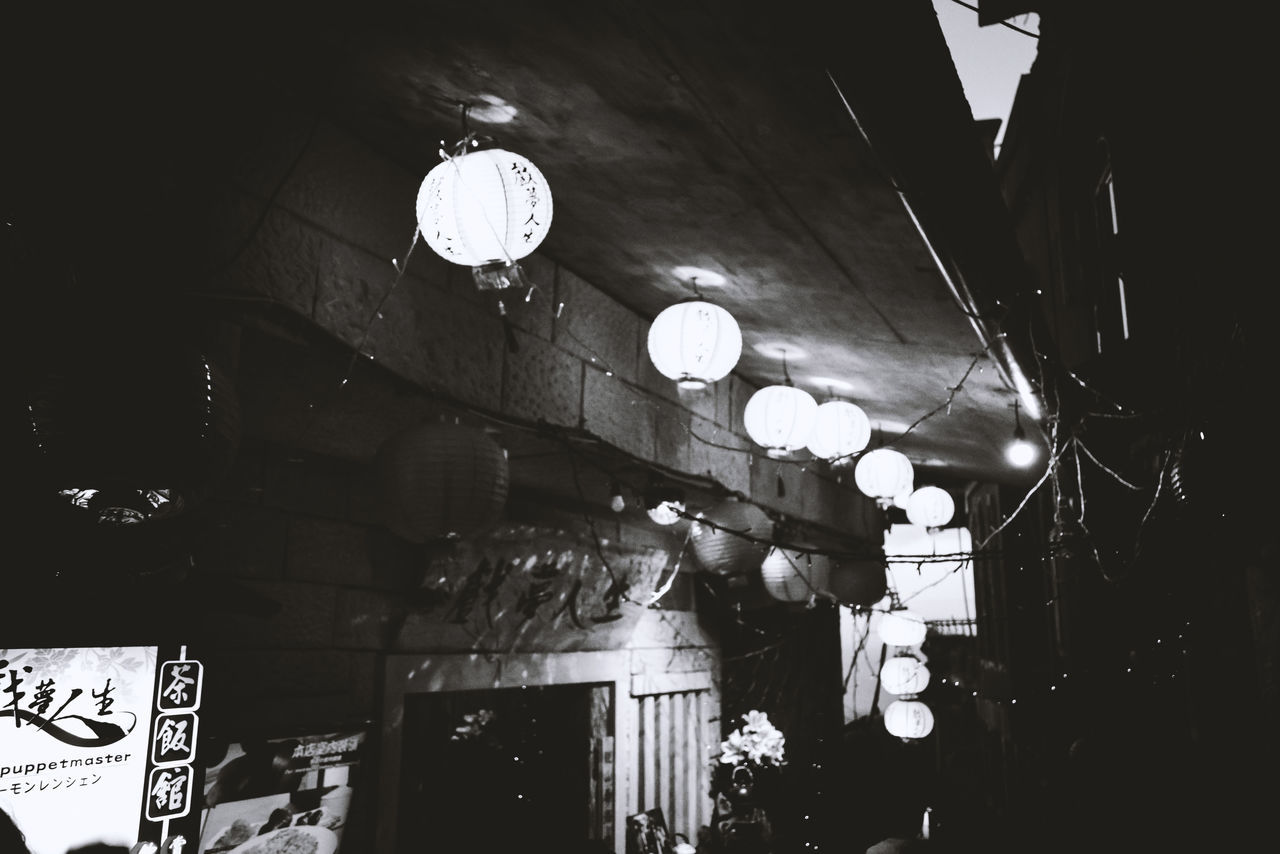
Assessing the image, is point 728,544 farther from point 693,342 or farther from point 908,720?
point 908,720

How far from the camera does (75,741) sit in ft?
12.4

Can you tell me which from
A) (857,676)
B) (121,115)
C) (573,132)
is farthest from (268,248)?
(857,676)

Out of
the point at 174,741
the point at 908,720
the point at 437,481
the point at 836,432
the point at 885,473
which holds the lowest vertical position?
the point at 908,720

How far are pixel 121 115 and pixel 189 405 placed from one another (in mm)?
1992

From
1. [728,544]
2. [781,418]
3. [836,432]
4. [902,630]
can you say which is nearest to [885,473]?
[836,432]

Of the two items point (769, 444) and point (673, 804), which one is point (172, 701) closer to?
point (769, 444)

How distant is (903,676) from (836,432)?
27.1 ft

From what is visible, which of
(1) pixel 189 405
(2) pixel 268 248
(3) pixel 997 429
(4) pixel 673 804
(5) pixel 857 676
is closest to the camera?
(1) pixel 189 405

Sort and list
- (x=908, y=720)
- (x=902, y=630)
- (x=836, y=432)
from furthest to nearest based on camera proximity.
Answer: (x=908, y=720), (x=902, y=630), (x=836, y=432)

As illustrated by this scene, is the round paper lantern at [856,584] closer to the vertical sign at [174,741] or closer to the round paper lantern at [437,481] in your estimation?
the round paper lantern at [437,481]

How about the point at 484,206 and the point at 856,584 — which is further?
the point at 856,584

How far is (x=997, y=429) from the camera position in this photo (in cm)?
1122

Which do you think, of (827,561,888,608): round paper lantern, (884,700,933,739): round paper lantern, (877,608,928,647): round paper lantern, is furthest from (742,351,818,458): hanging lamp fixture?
(884,700,933,739): round paper lantern

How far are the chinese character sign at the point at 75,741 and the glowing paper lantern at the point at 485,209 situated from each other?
2547 millimetres
